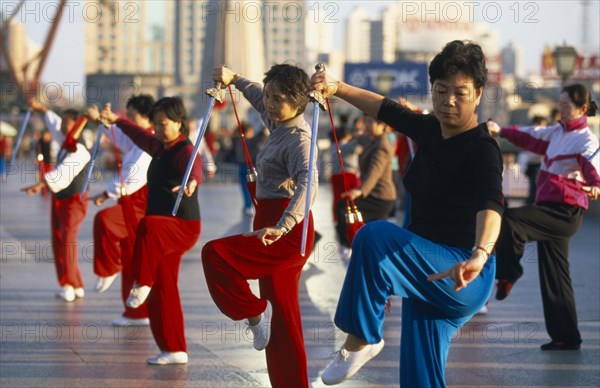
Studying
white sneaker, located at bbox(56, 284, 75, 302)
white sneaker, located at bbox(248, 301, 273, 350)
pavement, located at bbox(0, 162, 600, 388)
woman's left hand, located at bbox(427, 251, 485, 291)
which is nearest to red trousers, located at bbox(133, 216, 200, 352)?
pavement, located at bbox(0, 162, 600, 388)

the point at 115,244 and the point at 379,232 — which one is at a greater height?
the point at 379,232

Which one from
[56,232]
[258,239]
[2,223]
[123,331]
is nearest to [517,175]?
[2,223]

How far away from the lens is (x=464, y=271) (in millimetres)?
4285

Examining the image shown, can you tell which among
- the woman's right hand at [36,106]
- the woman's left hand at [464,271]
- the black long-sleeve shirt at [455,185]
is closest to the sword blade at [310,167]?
the black long-sleeve shirt at [455,185]

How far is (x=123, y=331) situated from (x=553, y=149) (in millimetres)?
3424

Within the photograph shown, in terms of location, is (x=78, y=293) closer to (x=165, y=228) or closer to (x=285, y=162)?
(x=165, y=228)

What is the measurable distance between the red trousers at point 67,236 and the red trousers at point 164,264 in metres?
3.19

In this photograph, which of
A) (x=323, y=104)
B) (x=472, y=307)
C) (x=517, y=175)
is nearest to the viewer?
(x=472, y=307)

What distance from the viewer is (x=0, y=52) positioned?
107438 millimetres

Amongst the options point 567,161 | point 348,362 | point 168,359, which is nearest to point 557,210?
point 567,161

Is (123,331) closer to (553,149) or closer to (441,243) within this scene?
(553,149)

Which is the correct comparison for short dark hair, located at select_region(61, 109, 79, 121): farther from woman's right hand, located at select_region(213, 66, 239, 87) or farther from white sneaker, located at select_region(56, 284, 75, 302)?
woman's right hand, located at select_region(213, 66, 239, 87)

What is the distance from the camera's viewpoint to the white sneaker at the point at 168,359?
7.54 m

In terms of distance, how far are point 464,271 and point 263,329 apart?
1.80 m
